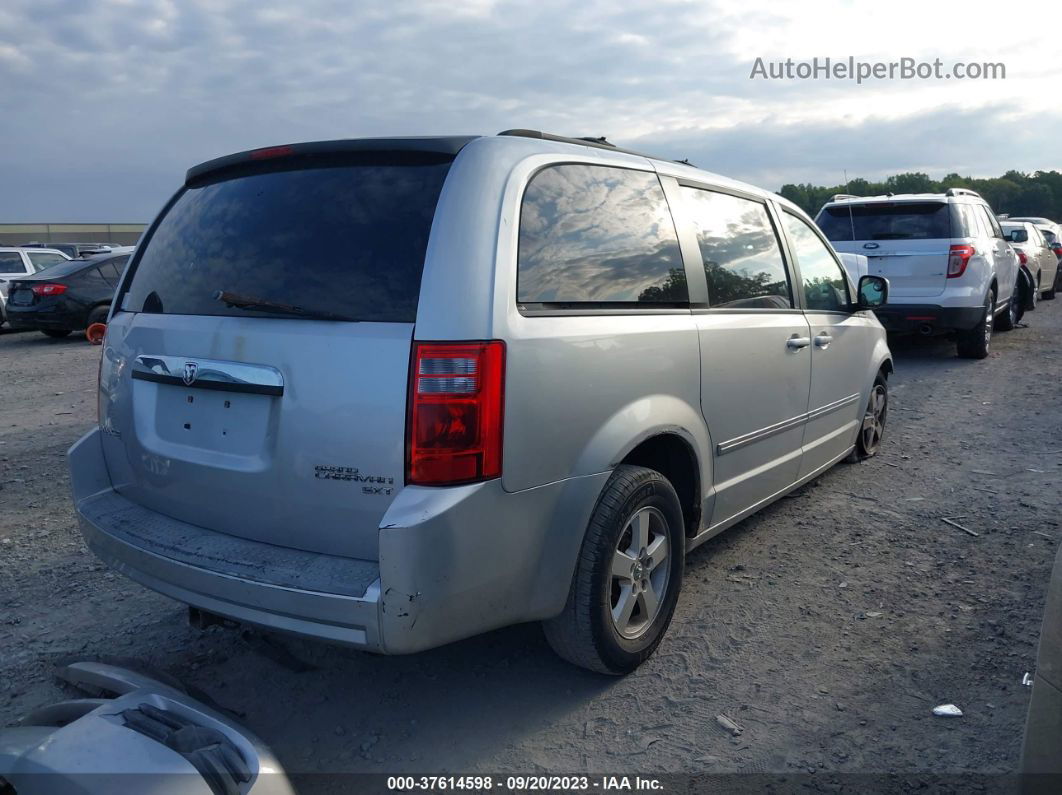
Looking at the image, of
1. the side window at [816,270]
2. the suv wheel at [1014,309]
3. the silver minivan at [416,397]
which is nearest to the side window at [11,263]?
the silver minivan at [416,397]

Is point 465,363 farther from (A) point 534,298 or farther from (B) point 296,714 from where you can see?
(B) point 296,714

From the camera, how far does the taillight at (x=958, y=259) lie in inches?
388

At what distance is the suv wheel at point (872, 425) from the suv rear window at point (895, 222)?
4435 mm

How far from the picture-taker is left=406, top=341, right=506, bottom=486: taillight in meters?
2.46

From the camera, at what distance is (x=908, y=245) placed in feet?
32.9

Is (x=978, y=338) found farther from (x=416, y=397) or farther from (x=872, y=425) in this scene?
(x=416, y=397)

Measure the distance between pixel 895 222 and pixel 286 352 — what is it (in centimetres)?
914

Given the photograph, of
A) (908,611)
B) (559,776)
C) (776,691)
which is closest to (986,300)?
(908,611)

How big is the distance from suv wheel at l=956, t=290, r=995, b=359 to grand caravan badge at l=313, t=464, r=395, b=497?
9745 mm

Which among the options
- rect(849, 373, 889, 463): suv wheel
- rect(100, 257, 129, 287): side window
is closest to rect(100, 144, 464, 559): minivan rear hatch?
rect(849, 373, 889, 463): suv wheel

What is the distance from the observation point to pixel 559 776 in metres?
2.67

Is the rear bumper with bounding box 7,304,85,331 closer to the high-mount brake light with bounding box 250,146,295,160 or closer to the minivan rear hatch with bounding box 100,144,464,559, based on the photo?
the minivan rear hatch with bounding box 100,144,464,559

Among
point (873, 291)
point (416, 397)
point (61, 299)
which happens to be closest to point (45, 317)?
point (61, 299)

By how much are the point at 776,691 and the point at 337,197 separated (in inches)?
88.7
